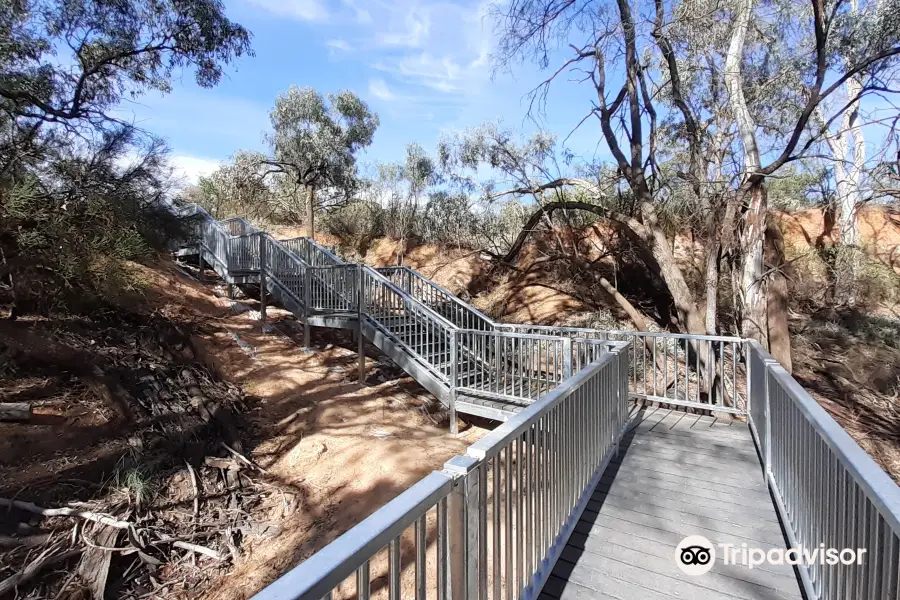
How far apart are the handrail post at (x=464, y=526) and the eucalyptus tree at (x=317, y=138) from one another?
49.2ft

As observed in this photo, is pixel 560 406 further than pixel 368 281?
No

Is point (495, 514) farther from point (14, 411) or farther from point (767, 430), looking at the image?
point (14, 411)

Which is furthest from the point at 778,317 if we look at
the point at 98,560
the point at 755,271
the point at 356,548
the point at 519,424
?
the point at 98,560

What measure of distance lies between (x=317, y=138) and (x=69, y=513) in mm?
13094

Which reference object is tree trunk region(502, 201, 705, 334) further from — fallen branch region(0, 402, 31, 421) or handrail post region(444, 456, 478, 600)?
fallen branch region(0, 402, 31, 421)

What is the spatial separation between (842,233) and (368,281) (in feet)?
41.1

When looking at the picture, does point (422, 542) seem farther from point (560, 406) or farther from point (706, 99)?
point (706, 99)

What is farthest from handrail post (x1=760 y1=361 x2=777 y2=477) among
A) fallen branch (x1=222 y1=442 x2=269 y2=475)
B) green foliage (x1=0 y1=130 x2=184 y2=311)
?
green foliage (x1=0 y1=130 x2=184 y2=311)

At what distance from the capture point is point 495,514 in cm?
187

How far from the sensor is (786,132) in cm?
807

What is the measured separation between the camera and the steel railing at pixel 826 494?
4.83ft

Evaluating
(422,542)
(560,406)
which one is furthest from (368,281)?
(422,542)

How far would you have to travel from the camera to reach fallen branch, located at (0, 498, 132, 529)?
384cm

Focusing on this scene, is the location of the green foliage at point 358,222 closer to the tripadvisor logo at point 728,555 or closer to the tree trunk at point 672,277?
the tree trunk at point 672,277
